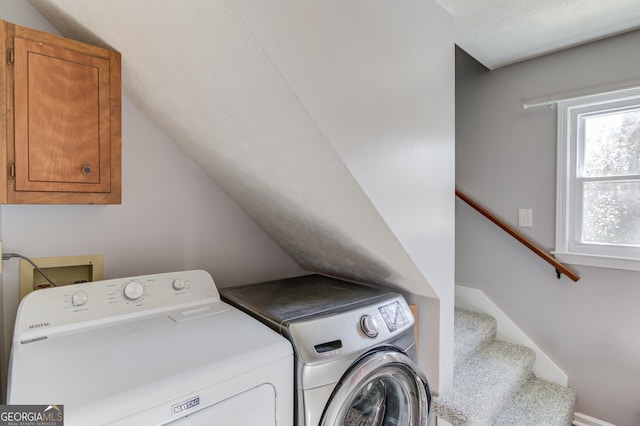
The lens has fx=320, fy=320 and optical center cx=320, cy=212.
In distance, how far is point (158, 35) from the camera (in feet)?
3.23

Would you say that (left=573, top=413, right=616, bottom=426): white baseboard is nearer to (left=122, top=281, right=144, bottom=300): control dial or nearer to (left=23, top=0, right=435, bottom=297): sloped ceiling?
(left=23, top=0, right=435, bottom=297): sloped ceiling

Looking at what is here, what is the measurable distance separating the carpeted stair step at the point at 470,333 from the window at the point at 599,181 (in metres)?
0.67

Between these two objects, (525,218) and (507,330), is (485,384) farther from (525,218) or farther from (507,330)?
(525,218)

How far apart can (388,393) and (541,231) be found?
5.22ft

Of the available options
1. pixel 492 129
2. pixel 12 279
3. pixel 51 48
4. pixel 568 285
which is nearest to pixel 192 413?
pixel 12 279

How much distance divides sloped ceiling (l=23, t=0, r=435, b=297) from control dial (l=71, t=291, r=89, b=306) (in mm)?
716

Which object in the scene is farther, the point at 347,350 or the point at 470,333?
the point at 470,333

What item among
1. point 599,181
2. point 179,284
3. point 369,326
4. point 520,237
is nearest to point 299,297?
point 369,326

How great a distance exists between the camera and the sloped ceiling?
0.89 m

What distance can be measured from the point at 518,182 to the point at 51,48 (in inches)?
103

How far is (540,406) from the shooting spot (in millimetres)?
1933

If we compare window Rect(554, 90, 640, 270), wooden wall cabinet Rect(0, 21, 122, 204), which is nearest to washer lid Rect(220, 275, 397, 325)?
wooden wall cabinet Rect(0, 21, 122, 204)

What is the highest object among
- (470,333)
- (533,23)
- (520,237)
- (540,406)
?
(533,23)

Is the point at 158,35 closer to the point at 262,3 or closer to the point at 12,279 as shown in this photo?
the point at 262,3
